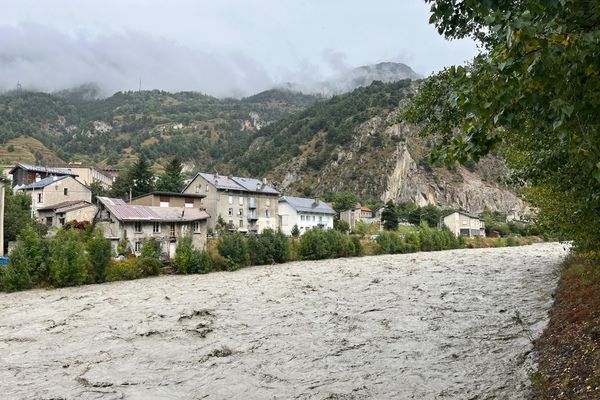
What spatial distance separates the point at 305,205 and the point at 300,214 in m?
3.27

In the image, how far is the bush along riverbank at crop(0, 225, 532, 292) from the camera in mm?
35594

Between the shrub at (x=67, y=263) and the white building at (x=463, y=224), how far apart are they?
91581 millimetres

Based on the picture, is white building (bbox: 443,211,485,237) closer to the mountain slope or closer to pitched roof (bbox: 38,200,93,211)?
the mountain slope

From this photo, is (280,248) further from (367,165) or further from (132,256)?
(367,165)

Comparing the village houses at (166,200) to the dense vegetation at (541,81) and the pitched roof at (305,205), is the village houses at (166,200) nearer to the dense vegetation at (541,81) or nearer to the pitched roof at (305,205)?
the pitched roof at (305,205)

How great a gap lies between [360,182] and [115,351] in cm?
14733

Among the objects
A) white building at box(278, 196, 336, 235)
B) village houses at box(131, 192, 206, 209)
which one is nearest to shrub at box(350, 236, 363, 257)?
white building at box(278, 196, 336, 235)

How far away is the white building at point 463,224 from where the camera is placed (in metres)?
112

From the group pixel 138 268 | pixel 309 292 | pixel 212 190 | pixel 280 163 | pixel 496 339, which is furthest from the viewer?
pixel 280 163

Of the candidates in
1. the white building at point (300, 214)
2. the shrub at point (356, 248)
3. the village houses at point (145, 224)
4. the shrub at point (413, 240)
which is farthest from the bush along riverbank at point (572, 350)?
the white building at point (300, 214)

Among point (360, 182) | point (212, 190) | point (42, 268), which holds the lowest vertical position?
point (42, 268)

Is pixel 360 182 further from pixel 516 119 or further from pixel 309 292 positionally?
pixel 516 119

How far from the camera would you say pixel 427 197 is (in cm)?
16888

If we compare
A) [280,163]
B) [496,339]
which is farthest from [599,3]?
[280,163]
